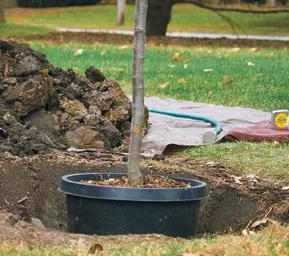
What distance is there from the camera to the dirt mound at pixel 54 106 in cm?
765

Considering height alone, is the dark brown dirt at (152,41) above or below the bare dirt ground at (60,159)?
below

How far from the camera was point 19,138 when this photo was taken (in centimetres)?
687

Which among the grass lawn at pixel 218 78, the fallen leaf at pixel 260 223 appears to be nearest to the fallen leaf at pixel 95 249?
the fallen leaf at pixel 260 223

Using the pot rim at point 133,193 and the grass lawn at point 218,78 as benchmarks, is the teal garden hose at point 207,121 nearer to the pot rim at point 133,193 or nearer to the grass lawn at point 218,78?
the grass lawn at point 218,78

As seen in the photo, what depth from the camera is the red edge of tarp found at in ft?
26.0

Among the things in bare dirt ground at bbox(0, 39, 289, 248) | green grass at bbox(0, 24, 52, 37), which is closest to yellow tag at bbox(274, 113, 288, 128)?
bare dirt ground at bbox(0, 39, 289, 248)

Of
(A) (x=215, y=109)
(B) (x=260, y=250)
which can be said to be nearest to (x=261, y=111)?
(A) (x=215, y=109)

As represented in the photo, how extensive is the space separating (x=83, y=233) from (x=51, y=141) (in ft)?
6.35

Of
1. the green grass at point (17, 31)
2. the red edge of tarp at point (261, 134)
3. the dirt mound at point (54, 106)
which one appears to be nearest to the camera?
the dirt mound at point (54, 106)

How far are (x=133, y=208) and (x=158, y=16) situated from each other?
2226 centimetres

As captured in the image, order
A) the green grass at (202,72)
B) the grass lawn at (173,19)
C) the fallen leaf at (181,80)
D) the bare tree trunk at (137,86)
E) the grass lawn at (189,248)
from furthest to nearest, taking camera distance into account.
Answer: the grass lawn at (173,19), the fallen leaf at (181,80), the green grass at (202,72), the bare tree trunk at (137,86), the grass lawn at (189,248)

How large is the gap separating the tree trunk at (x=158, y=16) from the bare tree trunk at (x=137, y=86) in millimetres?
21655

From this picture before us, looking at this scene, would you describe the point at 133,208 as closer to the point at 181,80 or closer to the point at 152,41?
the point at 181,80

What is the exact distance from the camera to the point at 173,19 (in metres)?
47.3
